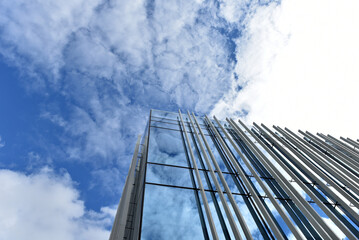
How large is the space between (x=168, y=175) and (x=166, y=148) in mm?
1716

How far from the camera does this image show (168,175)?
6.34 m

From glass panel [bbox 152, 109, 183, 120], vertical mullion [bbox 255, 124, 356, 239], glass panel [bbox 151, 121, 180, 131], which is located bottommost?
vertical mullion [bbox 255, 124, 356, 239]

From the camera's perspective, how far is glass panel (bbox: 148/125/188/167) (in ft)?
23.5

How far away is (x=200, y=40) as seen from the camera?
18609 mm

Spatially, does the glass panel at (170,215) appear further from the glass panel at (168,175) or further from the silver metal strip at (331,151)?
the silver metal strip at (331,151)

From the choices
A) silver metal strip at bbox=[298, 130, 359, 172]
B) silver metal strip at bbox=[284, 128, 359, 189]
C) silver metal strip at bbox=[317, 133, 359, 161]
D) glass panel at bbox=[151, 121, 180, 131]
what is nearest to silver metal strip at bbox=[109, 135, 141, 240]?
glass panel at bbox=[151, 121, 180, 131]

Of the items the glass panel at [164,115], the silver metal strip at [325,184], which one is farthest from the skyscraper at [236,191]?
the glass panel at [164,115]

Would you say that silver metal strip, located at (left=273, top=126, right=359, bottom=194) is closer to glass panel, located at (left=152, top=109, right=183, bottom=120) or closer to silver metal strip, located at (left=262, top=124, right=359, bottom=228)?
silver metal strip, located at (left=262, top=124, right=359, bottom=228)

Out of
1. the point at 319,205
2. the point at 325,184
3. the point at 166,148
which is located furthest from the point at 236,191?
the point at 166,148

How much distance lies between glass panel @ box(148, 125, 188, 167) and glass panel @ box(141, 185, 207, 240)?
1430 mm

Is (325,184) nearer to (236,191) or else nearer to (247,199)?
(247,199)

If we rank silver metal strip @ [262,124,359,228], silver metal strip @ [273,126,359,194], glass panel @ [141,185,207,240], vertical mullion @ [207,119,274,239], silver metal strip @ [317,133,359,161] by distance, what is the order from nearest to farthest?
glass panel @ [141,185,207,240] → vertical mullion @ [207,119,274,239] → silver metal strip @ [262,124,359,228] → silver metal strip @ [273,126,359,194] → silver metal strip @ [317,133,359,161]

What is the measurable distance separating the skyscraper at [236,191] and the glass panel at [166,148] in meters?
0.03

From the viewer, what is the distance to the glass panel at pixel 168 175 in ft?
19.9
